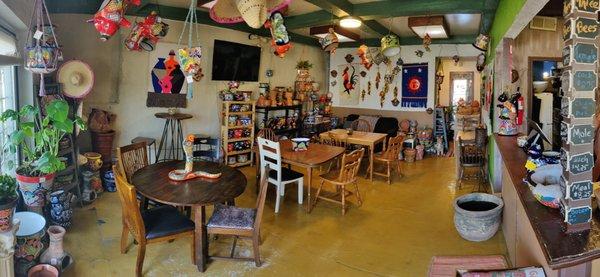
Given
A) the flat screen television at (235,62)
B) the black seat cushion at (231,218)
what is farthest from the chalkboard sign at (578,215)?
the flat screen television at (235,62)

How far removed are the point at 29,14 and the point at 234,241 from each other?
254 centimetres

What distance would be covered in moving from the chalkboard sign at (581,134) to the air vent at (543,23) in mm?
A: 3357

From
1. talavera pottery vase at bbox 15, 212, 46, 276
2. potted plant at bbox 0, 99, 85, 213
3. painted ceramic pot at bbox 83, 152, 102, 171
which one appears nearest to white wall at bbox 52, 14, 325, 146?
painted ceramic pot at bbox 83, 152, 102, 171

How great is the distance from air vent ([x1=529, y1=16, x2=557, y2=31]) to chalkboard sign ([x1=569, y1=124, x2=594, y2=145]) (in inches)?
132

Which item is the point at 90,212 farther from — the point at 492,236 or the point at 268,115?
the point at 492,236

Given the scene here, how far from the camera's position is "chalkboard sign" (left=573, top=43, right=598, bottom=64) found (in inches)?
60.7

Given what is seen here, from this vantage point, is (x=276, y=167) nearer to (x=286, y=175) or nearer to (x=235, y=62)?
(x=286, y=175)

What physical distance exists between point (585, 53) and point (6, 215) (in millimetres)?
3158

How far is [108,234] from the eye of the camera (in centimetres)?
345

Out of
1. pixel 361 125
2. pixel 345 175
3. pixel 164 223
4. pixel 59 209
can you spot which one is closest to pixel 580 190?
pixel 164 223

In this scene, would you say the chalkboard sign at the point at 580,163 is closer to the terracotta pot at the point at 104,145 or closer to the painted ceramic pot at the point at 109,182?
the painted ceramic pot at the point at 109,182

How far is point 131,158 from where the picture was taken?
12.0ft

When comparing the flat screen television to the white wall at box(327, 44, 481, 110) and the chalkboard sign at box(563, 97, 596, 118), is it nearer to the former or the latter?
the white wall at box(327, 44, 481, 110)

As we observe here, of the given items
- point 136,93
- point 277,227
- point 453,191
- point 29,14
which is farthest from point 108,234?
point 453,191
